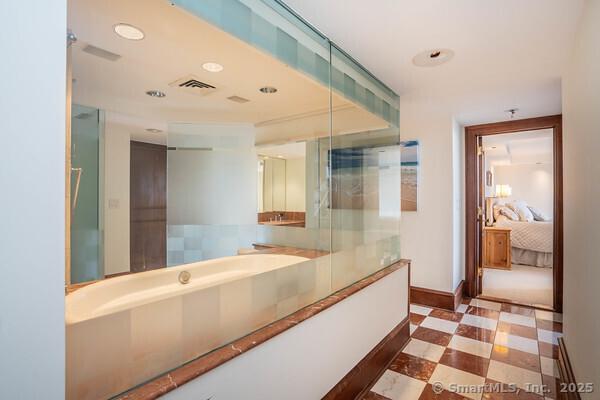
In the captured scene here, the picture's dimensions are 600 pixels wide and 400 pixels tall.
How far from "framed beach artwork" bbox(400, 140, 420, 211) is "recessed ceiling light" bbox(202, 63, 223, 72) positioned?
2.36 meters

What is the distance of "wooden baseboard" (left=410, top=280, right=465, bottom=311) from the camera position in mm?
3156

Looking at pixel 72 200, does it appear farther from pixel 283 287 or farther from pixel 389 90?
pixel 389 90

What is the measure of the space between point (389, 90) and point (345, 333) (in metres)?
1.90

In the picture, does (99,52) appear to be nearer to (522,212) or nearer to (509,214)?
(509,214)

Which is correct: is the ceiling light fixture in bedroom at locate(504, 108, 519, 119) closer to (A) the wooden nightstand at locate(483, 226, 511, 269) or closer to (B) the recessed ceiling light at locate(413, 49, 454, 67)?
(B) the recessed ceiling light at locate(413, 49, 454, 67)

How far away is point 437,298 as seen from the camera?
324cm

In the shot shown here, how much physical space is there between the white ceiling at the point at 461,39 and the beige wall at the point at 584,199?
6.1 inches

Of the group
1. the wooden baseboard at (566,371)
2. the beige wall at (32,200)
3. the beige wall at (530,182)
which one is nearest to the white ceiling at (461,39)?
the beige wall at (32,200)

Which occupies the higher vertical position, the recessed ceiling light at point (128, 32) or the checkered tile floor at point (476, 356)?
the recessed ceiling light at point (128, 32)

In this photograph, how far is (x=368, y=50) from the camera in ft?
5.95

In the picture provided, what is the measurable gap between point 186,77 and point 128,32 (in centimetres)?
38

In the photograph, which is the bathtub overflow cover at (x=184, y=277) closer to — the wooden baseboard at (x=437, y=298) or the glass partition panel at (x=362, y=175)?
the glass partition panel at (x=362, y=175)

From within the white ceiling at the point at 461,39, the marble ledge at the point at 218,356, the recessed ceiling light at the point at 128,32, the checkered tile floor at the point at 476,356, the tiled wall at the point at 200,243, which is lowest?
the checkered tile floor at the point at 476,356

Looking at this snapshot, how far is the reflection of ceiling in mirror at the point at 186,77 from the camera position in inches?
44.8
